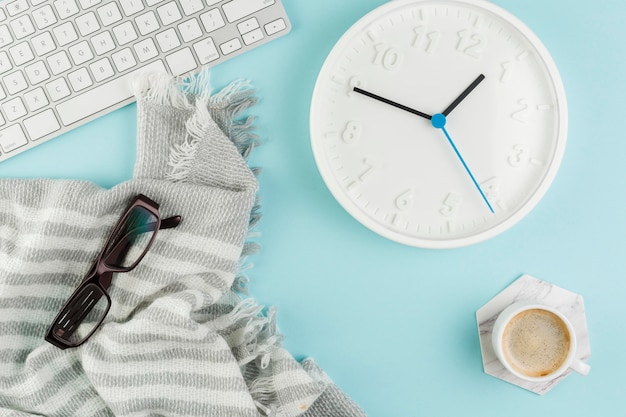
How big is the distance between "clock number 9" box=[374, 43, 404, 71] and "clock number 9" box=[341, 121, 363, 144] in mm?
80

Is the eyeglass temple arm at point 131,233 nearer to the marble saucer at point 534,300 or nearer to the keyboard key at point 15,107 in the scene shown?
the keyboard key at point 15,107

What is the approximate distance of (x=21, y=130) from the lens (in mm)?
766

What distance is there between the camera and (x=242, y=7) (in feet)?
2.43

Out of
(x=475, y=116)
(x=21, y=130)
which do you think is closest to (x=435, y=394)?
(x=475, y=116)

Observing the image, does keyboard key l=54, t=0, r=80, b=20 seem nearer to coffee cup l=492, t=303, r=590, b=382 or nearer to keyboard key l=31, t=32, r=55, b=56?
keyboard key l=31, t=32, r=55, b=56

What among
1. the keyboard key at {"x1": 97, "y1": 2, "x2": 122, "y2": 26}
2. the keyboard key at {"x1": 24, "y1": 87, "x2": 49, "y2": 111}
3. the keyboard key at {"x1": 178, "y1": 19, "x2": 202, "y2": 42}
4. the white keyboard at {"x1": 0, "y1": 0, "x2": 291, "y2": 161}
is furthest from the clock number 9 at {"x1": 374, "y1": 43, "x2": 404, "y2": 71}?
the keyboard key at {"x1": 24, "y1": 87, "x2": 49, "y2": 111}

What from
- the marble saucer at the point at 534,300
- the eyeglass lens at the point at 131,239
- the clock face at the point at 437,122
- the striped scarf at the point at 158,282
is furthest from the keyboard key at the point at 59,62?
the marble saucer at the point at 534,300

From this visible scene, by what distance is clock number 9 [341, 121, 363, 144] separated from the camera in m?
0.73

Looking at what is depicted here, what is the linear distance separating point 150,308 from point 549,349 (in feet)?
1.70

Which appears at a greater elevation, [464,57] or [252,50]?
[252,50]

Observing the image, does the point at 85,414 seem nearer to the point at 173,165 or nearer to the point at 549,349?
the point at 173,165

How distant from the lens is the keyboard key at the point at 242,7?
74 cm

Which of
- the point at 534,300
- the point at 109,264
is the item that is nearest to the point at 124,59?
the point at 109,264

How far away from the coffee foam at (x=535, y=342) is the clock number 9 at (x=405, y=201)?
0.20m
